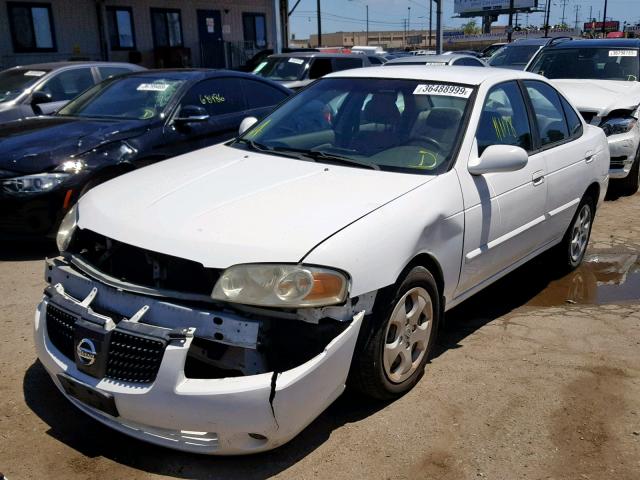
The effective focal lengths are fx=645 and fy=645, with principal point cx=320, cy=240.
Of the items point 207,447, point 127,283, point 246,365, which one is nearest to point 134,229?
point 127,283

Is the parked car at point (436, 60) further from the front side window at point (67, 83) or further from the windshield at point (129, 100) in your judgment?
the windshield at point (129, 100)

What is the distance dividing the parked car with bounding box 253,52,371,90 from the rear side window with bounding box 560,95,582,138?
24.2 ft

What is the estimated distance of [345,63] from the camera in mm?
13273

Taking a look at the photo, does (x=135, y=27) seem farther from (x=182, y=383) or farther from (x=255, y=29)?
(x=182, y=383)

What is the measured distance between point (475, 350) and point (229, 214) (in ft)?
5.97

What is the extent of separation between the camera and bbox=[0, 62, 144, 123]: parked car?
778 cm

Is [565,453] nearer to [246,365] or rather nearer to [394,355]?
[394,355]

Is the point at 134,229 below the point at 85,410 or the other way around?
the other way around

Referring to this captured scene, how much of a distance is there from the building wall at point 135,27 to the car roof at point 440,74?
17.2 meters

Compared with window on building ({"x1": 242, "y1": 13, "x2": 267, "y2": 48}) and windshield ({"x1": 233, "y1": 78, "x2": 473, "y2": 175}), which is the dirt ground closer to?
windshield ({"x1": 233, "y1": 78, "x2": 473, "y2": 175})

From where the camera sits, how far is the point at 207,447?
2.59m

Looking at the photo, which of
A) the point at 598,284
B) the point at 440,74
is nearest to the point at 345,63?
the point at 598,284

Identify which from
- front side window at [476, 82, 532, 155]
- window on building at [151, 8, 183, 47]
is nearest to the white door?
front side window at [476, 82, 532, 155]

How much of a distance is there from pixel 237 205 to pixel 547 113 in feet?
9.08
